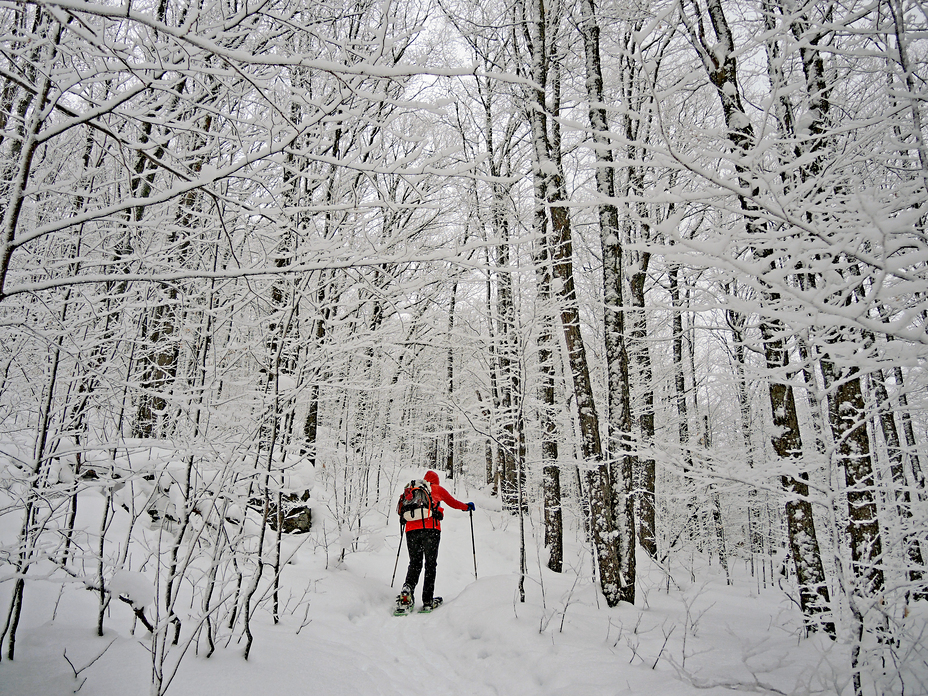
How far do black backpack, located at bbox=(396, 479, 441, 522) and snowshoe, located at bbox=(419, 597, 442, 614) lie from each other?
965 mm

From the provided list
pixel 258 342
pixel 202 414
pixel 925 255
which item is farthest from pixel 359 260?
A: pixel 925 255

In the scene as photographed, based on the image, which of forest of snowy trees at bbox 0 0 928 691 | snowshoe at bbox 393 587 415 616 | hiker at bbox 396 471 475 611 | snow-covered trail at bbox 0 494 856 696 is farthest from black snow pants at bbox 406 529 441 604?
forest of snowy trees at bbox 0 0 928 691

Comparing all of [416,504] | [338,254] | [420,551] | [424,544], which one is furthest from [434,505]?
[338,254]

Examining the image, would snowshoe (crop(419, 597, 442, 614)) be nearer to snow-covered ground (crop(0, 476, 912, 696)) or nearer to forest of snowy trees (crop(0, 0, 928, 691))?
snow-covered ground (crop(0, 476, 912, 696))

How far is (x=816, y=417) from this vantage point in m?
2.65

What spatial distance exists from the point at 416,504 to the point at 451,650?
6.15 feet

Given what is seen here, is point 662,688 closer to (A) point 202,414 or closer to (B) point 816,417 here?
(B) point 816,417

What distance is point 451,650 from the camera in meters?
4.16

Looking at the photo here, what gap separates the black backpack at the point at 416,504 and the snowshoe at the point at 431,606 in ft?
3.17

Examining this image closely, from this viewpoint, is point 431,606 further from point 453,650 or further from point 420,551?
point 453,650

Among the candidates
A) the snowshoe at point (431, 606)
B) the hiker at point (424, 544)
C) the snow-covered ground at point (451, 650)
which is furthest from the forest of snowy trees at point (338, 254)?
the snowshoe at point (431, 606)

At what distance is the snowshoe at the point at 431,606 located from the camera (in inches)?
210

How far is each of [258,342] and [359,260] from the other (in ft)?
5.00

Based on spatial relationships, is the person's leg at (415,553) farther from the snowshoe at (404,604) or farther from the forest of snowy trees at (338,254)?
the forest of snowy trees at (338,254)
